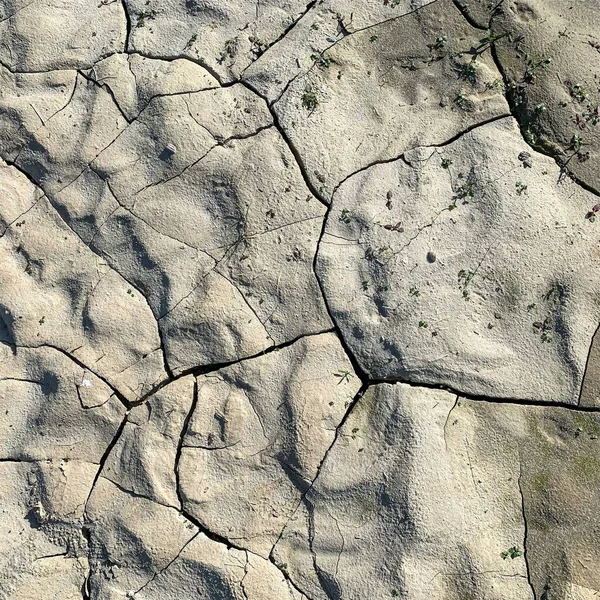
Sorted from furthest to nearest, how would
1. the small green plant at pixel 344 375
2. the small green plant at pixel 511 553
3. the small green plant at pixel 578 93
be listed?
the small green plant at pixel 578 93 → the small green plant at pixel 344 375 → the small green plant at pixel 511 553

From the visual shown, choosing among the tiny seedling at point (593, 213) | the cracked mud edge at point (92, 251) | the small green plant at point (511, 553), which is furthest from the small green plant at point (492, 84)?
the small green plant at point (511, 553)

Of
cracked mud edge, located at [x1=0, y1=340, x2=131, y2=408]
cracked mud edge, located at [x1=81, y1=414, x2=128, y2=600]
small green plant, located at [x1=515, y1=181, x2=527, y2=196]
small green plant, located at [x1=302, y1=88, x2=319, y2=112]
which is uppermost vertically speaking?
small green plant, located at [x1=302, y1=88, x2=319, y2=112]

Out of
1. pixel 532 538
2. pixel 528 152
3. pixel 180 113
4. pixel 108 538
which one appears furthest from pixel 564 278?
pixel 108 538

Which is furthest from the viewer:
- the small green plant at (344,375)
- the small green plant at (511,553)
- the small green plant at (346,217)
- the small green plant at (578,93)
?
the small green plant at (578,93)

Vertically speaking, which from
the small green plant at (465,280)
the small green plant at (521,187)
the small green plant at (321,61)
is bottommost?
the small green plant at (465,280)

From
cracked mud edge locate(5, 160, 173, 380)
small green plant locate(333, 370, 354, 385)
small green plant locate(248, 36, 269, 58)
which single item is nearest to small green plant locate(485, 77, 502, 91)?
small green plant locate(248, 36, 269, 58)

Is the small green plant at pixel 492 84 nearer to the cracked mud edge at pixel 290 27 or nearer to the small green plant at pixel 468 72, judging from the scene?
the small green plant at pixel 468 72

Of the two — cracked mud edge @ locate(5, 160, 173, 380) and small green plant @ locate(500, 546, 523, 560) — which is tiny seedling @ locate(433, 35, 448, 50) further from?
small green plant @ locate(500, 546, 523, 560)

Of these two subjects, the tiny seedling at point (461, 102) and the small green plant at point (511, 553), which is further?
the tiny seedling at point (461, 102)
